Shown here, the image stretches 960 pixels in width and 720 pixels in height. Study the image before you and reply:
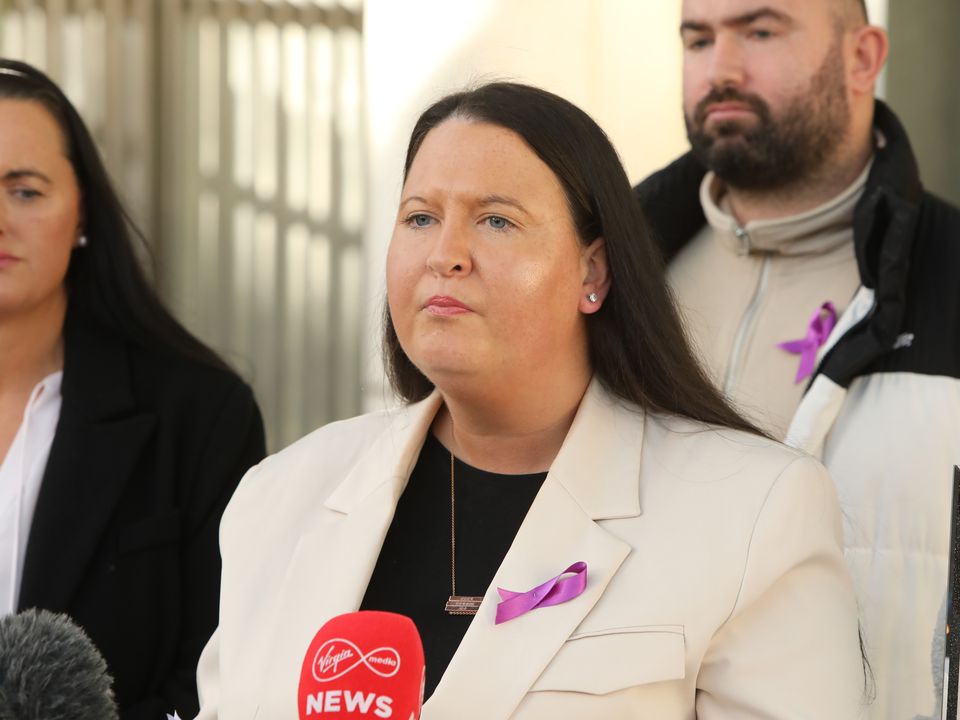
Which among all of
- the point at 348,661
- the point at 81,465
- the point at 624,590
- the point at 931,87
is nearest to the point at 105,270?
the point at 81,465

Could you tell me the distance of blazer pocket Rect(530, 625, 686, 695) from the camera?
7.55 ft

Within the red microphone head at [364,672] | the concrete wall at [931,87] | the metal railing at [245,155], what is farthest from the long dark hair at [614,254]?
the metal railing at [245,155]

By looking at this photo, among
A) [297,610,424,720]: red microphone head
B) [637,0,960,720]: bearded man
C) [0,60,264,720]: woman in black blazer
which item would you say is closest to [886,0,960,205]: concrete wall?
[637,0,960,720]: bearded man

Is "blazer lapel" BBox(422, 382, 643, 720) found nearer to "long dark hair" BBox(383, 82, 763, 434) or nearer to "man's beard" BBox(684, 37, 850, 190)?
"long dark hair" BBox(383, 82, 763, 434)

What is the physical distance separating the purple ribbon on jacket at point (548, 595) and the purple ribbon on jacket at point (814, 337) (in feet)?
3.81

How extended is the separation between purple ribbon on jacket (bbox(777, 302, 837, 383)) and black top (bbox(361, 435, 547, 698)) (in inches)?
37.3

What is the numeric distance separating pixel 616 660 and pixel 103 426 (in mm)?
1691

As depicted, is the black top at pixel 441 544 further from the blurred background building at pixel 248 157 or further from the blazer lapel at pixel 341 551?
the blurred background building at pixel 248 157

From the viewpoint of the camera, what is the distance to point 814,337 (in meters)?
3.42

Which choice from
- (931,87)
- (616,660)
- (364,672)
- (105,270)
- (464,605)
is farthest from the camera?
(931,87)

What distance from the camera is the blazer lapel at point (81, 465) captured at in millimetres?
3391

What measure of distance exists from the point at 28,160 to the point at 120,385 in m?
0.58

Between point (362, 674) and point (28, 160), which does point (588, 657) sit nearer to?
point (362, 674)

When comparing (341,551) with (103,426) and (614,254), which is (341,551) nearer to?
(614,254)
